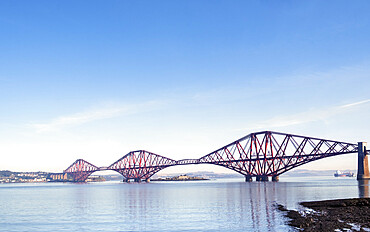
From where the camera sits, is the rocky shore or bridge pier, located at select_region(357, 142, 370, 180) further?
bridge pier, located at select_region(357, 142, 370, 180)

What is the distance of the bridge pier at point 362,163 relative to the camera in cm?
12388

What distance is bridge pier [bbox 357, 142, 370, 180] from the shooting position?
123875 millimetres

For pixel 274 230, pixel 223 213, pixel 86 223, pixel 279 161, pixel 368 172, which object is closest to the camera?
pixel 274 230

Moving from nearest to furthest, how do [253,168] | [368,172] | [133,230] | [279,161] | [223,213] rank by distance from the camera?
[133,230]
[223,213]
[368,172]
[279,161]
[253,168]

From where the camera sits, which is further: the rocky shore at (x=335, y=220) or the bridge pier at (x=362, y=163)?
the bridge pier at (x=362, y=163)

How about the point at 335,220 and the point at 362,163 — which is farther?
the point at 362,163

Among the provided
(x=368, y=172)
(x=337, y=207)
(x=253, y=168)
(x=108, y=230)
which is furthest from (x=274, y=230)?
(x=253, y=168)

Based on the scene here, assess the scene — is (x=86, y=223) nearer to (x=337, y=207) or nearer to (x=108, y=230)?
(x=108, y=230)

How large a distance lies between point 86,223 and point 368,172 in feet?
366

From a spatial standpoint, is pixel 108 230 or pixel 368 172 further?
pixel 368 172

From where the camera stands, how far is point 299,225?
3059cm

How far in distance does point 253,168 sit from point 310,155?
2930 cm

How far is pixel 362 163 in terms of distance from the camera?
124 metres

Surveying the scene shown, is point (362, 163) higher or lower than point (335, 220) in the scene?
higher
